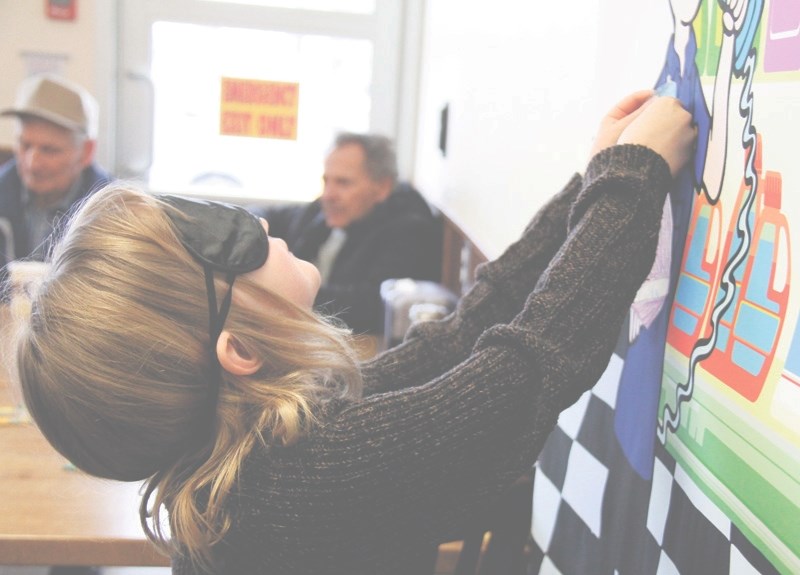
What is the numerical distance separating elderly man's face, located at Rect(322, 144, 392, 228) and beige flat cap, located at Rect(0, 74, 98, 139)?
2.53 ft

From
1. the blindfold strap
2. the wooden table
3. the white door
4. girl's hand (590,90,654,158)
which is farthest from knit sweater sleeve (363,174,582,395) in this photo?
the white door

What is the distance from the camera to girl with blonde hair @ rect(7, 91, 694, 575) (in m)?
0.74

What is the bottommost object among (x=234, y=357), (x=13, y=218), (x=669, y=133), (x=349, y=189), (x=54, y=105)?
(x=13, y=218)

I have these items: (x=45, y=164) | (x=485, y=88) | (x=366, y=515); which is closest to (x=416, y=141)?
(x=45, y=164)

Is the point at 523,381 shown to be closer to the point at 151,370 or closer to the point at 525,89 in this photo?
the point at 151,370

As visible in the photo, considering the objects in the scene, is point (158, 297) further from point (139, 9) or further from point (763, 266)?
point (139, 9)

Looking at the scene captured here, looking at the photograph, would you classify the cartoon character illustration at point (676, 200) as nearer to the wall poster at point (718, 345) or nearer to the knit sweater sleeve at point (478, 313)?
the wall poster at point (718, 345)

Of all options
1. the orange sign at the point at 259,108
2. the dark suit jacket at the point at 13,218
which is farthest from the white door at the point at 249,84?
the dark suit jacket at the point at 13,218

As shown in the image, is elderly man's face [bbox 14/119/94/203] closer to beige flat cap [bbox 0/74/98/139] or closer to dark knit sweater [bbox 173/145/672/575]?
beige flat cap [bbox 0/74/98/139]

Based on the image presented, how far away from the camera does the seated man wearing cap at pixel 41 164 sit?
2.58m

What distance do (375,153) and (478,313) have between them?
1861mm

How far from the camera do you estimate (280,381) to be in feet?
2.82

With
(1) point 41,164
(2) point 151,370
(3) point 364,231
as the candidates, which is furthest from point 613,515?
(1) point 41,164

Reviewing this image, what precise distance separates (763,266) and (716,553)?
222 mm
